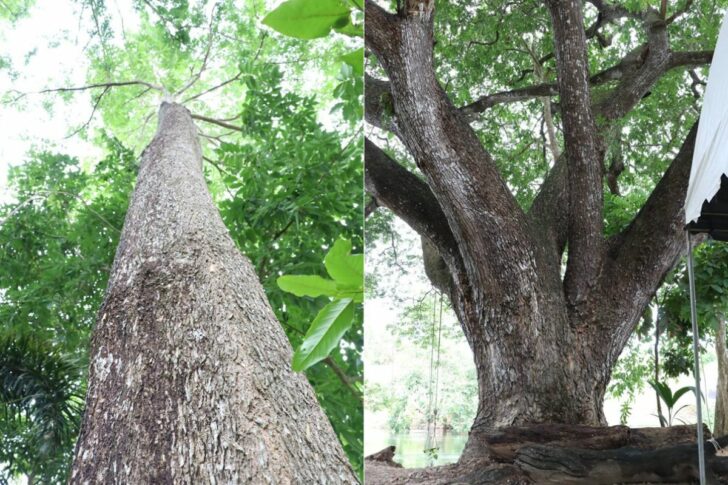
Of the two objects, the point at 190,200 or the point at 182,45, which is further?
the point at 182,45

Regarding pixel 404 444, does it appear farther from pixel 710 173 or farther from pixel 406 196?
pixel 710 173

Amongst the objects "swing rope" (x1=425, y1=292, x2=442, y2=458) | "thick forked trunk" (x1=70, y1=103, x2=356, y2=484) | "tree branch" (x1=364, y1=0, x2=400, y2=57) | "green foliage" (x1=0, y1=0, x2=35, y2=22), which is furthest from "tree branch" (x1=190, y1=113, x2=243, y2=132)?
"swing rope" (x1=425, y1=292, x2=442, y2=458)

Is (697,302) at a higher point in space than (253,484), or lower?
higher

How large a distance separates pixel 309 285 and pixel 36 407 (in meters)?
3.31

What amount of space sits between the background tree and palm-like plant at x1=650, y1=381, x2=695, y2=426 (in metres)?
1.37

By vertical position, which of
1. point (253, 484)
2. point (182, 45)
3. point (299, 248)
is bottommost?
point (253, 484)

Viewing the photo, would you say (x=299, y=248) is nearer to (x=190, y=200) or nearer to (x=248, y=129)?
(x=248, y=129)

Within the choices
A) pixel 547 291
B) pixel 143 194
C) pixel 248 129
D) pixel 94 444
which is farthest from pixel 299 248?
pixel 94 444

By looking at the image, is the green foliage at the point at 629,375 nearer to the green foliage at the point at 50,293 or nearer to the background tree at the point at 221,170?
the background tree at the point at 221,170

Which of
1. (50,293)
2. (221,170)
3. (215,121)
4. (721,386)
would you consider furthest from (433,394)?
(215,121)

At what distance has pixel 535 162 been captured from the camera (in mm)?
1188

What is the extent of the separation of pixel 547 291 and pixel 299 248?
1.96 metres

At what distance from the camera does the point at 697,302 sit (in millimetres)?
1020

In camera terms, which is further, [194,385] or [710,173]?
[710,173]
